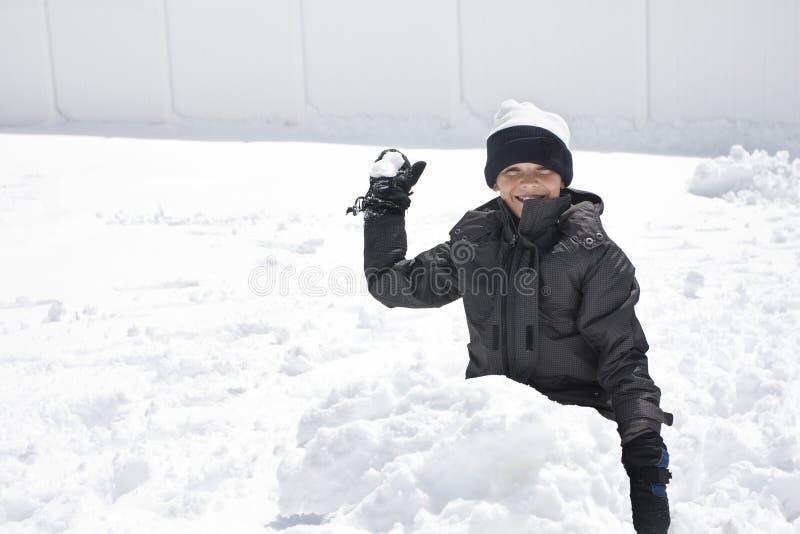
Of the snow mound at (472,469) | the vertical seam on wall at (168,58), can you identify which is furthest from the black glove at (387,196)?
the vertical seam on wall at (168,58)

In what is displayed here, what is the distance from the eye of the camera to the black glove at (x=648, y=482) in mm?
1662

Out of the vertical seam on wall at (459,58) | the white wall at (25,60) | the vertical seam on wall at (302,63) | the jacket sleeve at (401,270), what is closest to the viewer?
the jacket sleeve at (401,270)

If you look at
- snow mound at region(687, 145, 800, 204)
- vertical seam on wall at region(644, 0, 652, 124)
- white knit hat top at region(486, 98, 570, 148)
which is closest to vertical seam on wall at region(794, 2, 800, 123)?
vertical seam on wall at region(644, 0, 652, 124)

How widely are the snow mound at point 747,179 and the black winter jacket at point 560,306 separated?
745cm

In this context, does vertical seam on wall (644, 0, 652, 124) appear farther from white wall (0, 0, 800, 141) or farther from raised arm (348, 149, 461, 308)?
raised arm (348, 149, 461, 308)

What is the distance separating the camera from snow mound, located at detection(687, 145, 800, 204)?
867 centimetres

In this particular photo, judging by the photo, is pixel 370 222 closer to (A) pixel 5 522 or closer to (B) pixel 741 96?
(A) pixel 5 522

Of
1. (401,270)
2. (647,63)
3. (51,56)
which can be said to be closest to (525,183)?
(401,270)

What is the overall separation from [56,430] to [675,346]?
2.78 meters

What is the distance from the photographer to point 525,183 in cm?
197

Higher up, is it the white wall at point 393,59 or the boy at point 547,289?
the white wall at point 393,59

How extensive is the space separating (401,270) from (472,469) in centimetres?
64

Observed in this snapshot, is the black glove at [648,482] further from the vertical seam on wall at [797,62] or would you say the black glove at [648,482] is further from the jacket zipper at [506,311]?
the vertical seam on wall at [797,62]

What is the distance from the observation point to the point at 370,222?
7.08ft
